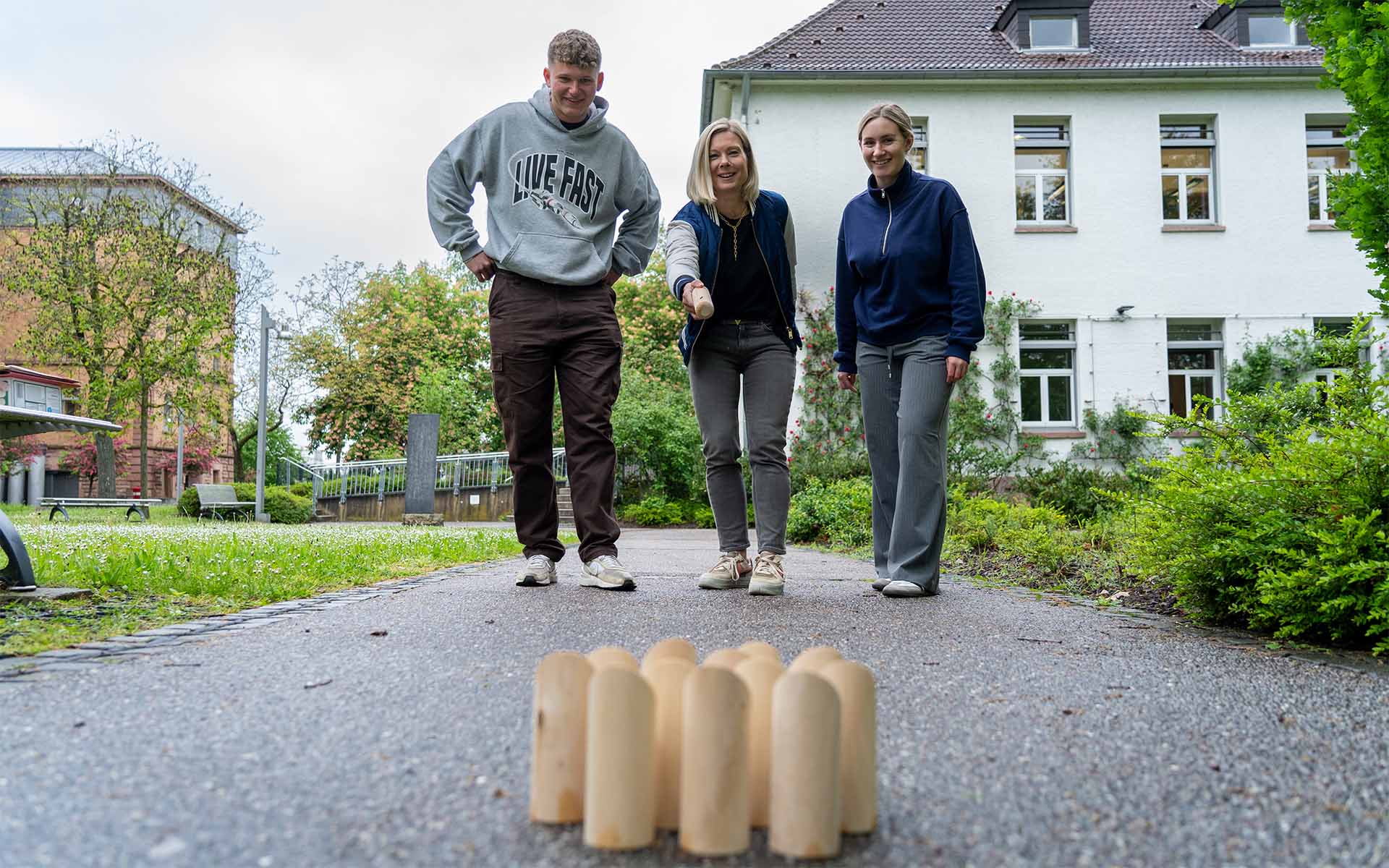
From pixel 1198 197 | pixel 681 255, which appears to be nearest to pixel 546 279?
pixel 681 255

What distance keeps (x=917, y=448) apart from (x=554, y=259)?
1.70 metres

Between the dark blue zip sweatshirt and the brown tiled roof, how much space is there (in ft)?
39.5

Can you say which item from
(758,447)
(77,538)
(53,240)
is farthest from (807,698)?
(53,240)

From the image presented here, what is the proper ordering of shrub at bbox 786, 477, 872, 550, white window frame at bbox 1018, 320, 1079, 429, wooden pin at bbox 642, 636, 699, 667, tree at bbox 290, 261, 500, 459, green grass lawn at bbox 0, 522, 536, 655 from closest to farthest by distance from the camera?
wooden pin at bbox 642, 636, 699, 667
green grass lawn at bbox 0, 522, 536, 655
shrub at bbox 786, 477, 872, 550
white window frame at bbox 1018, 320, 1079, 429
tree at bbox 290, 261, 500, 459

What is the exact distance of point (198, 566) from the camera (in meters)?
4.19

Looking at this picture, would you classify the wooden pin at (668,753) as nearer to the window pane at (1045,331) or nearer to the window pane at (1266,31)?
the window pane at (1045,331)

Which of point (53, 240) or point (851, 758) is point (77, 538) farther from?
point (53, 240)

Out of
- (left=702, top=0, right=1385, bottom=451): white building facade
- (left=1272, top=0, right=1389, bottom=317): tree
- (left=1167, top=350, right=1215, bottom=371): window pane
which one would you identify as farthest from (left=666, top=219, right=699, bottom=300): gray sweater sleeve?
(left=1167, top=350, right=1215, bottom=371): window pane

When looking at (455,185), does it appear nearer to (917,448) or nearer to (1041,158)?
(917,448)

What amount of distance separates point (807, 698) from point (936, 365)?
2.95 m

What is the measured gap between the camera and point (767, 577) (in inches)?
153

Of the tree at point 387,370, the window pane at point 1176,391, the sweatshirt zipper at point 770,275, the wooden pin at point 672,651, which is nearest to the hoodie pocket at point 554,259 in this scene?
the sweatshirt zipper at point 770,275

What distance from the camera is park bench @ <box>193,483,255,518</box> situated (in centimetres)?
1717

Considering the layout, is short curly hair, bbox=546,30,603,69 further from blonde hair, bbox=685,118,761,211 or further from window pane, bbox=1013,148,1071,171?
window pane, bbox=1013,148,1071,171
